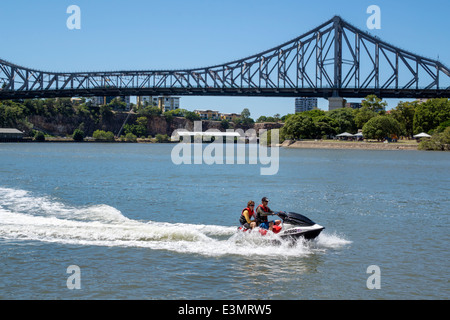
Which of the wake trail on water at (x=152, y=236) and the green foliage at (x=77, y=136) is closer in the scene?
the wake trail on water at (x=152, y=236)

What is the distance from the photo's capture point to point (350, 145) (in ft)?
334

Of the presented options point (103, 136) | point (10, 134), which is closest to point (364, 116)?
point (10, 134)

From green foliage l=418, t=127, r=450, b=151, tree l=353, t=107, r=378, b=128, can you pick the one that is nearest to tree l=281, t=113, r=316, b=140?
tree l=353, t=107, r=378, b=128

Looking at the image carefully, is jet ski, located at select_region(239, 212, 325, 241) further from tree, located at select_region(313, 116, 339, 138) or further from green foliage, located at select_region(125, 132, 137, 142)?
green foliage, located at select_region(125, 132, 137, 142)

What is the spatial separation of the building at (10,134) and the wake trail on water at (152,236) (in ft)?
417

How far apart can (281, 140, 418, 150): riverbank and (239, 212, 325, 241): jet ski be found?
85472 millimetres

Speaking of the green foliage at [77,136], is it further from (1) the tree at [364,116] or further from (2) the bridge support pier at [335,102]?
(1) the tree at [364,116]

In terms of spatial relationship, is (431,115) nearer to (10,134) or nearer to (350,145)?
(350,145)

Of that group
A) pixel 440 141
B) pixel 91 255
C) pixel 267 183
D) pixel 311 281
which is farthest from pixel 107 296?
pixel 440 141

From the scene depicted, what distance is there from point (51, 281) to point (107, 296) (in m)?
1.67

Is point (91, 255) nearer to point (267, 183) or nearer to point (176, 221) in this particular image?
point (176, 221)

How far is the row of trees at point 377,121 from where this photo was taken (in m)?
99.8

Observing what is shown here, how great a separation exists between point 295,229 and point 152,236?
14.3 ft

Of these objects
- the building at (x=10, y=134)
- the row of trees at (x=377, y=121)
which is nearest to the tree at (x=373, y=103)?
the row of trees at (x=377, y=121)
